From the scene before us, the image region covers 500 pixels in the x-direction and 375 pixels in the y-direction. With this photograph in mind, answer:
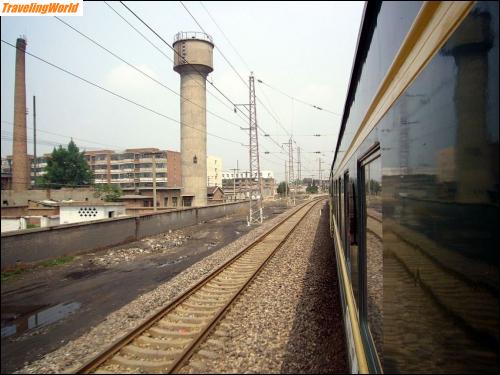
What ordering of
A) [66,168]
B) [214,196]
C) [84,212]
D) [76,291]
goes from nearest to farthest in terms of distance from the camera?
[76,291]
[84,212]
[66,168]
[214,196]

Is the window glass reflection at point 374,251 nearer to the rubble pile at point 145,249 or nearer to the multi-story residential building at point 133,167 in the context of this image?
the rubble pile at point 145,249

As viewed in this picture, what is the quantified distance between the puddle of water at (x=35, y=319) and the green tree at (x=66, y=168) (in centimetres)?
5811

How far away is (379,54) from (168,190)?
53.5m

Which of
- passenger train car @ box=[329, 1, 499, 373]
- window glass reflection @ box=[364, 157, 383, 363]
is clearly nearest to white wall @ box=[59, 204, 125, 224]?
window glass reflection @ box=[364, 157, 383, 363]

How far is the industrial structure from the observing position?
48.5 metres

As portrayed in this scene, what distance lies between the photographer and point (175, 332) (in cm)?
586

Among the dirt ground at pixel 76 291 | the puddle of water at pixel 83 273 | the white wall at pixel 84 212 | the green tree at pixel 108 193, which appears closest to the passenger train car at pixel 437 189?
the dirt ground at pixel 76 291

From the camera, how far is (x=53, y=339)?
6258mm

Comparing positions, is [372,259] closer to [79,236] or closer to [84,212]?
[79,236]

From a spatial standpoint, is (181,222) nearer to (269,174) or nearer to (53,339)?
(53,339)

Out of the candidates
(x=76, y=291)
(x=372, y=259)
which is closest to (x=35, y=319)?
(x=76, y=291)

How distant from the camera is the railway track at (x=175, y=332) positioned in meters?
4.71

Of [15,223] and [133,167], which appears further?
[133,167]

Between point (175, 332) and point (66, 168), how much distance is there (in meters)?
64.1
